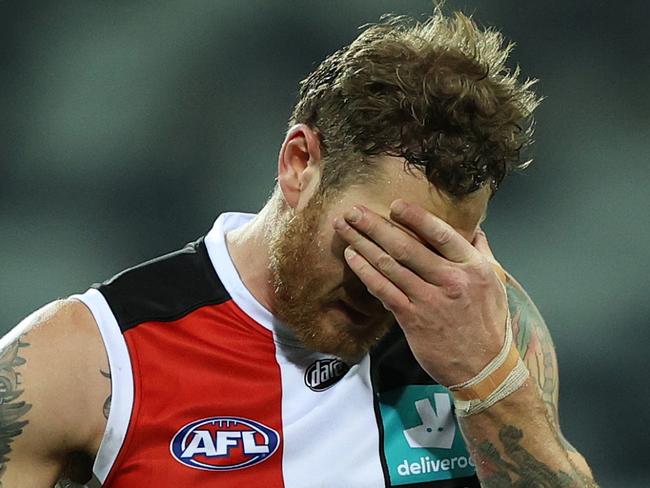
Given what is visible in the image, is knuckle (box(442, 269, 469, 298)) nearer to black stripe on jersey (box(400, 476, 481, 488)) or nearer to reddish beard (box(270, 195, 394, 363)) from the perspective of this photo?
reddish beard (box(270, 195, 394, 363))

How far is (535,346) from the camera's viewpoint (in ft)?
5.24

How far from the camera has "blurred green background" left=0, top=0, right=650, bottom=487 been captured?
2791 millimetres

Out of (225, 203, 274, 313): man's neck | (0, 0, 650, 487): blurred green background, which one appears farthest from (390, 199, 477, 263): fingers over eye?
(0, 0, 650, 487): blurred green background

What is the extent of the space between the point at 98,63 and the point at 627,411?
156 cm

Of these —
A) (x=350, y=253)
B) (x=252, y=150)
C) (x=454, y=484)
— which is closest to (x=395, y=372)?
(x=454, y=484)

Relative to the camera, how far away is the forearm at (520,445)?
1395 millimetres

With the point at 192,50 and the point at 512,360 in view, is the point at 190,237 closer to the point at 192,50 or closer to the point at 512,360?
the point at 192,50

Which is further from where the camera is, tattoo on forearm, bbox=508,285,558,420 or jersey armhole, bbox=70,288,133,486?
tattoo on forearm, bbox=508,285,558,420

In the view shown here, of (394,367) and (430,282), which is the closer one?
(430,282)

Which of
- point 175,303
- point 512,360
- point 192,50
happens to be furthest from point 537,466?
point 192,50

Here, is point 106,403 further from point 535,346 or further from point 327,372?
point 535,346

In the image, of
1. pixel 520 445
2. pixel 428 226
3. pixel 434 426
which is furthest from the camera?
pixel 434 426

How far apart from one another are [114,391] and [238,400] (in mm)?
158

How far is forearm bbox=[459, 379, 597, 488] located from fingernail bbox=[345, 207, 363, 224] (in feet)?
0.93
